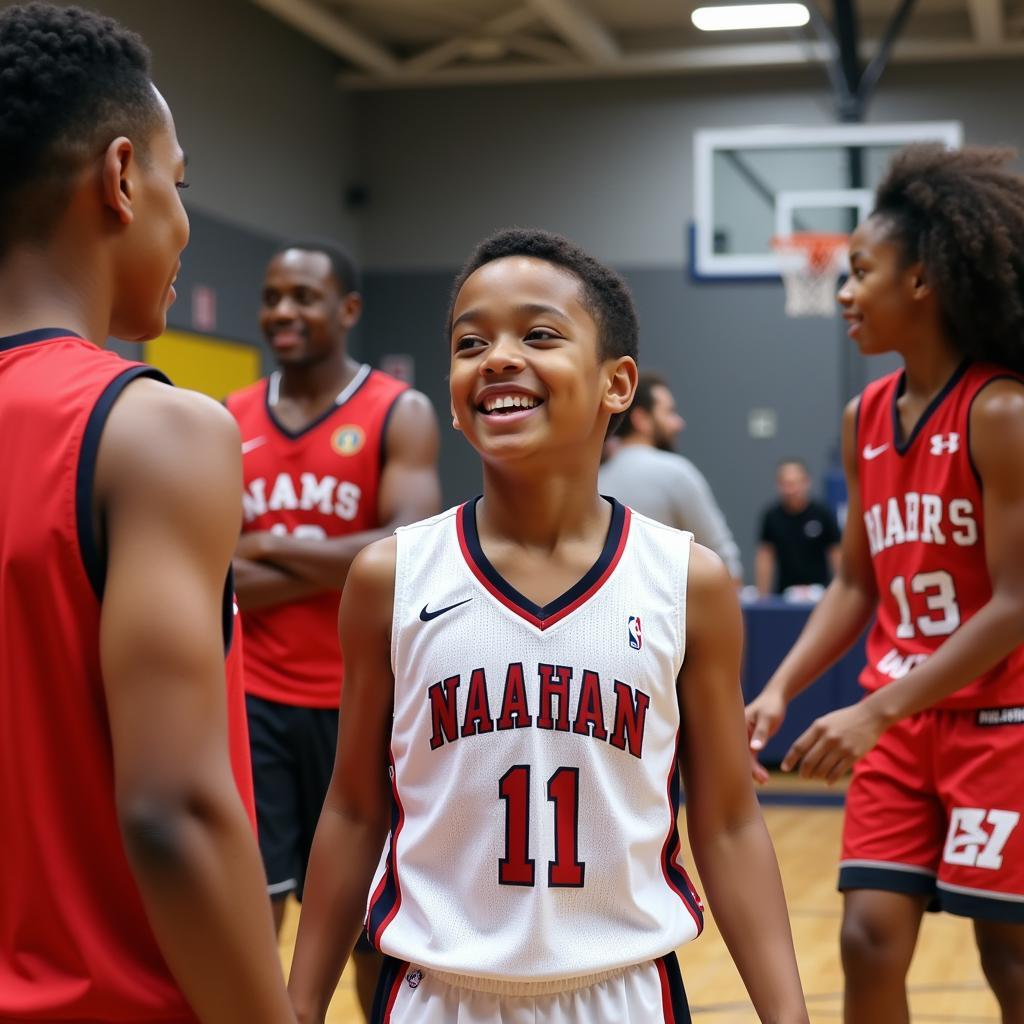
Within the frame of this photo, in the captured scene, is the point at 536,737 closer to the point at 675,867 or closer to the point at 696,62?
the point at 675,867

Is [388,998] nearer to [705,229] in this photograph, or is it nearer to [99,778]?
[99,778]

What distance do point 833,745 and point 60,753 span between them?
1565mm


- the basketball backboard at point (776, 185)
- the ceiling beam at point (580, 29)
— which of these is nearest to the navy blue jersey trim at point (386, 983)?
the basketball backboard at point (776, 185)

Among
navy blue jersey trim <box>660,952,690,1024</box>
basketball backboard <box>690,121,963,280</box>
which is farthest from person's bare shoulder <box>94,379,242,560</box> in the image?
basketball backboard <box>690,121,963,280</box>

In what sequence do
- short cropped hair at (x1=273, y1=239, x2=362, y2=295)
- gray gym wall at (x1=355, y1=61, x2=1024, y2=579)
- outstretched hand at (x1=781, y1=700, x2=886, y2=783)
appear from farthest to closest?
gray gym wall at (x1=355, y1=61, x2=1024, y2=579) → short cropped hair at (x1=273, y1=239, x2=362, y2=295) → outstretched hand at (x1=781, y1=700, x2=886, y2=783)

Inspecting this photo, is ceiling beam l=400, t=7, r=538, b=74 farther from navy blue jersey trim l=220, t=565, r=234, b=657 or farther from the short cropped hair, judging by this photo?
navy blue jersey trim l=220, t=565, r=234, b=657

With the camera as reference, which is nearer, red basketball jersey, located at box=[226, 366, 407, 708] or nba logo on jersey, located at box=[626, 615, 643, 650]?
nba logo on jersey, located at box=[626, 615, 643, 650]

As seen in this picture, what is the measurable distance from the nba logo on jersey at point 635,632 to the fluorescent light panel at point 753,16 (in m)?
11.7

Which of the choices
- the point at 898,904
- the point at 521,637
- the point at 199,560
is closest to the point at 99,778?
the point at 199,560

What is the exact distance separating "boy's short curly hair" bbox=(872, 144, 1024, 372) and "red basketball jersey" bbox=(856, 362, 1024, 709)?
3.0 inches

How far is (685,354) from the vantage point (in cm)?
1402

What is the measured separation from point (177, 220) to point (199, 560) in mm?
405

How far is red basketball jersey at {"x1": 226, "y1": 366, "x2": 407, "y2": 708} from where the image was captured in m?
3.59

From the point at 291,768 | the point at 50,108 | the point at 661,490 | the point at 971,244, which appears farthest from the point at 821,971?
the point at 50,108
